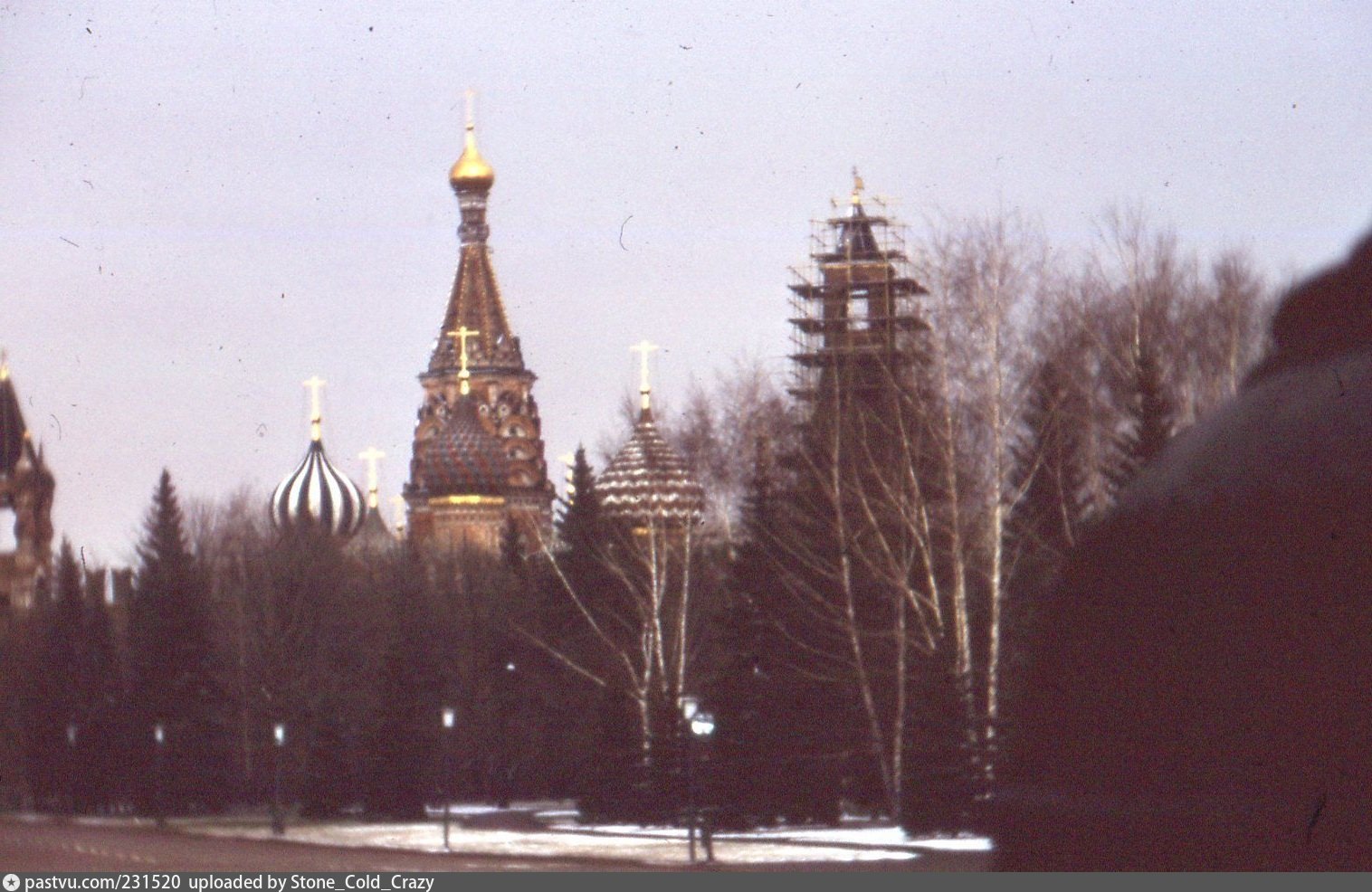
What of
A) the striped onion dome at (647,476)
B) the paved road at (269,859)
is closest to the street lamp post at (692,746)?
the paved road at (269,859)

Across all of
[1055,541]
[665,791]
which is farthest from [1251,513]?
[665,791]

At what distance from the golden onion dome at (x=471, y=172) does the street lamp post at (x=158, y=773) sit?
316 feet

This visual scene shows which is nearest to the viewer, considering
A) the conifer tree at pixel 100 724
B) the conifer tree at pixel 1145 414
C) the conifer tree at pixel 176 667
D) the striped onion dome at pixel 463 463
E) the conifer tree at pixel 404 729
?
the conifer tree at pixel 1145 414

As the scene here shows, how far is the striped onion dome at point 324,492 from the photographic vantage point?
104 m

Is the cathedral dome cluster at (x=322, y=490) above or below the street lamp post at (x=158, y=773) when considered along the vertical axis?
above

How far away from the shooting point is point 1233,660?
5.01ft

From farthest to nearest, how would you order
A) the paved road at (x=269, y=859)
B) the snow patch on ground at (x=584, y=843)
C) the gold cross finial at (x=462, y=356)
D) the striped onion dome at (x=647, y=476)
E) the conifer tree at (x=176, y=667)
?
the gold cross finial at (x=462, y=356)
the striped onion dome at (x=647, y=476)
the conifer tree at (x=176, y=667)
the snow patch on ground at (x=584, y=843)
the paved road at (x=269, y=859)

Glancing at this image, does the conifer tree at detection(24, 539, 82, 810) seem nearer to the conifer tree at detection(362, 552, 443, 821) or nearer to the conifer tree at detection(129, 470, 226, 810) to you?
the conifer tree at detection(129, 470, 226, 810)

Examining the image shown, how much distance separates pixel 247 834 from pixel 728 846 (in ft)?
39.3

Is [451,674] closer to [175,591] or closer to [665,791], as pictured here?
[175,591]

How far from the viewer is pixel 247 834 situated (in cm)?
3991

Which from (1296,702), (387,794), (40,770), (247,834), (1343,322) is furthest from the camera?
(40,770)

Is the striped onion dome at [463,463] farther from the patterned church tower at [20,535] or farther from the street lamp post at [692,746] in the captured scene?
the street lamp post at [692,746]

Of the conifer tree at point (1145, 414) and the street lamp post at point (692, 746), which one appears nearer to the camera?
the street lamp post at point (692, 746)
